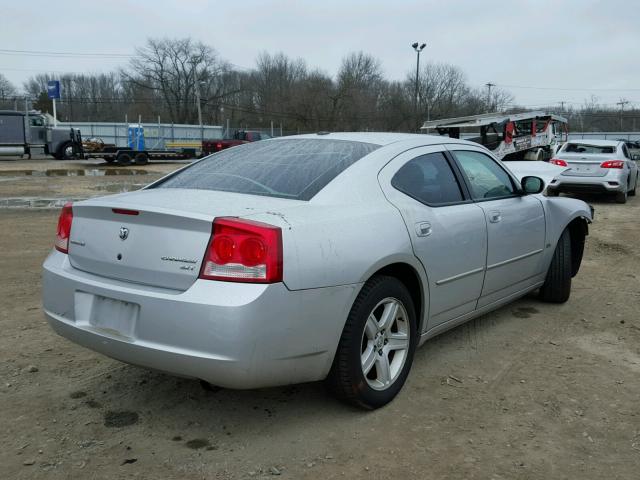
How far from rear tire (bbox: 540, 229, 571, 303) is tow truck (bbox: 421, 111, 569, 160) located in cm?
1505

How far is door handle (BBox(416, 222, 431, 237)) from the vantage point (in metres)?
3.40

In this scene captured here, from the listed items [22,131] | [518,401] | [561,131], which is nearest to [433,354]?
[518,401]

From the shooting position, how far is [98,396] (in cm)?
341

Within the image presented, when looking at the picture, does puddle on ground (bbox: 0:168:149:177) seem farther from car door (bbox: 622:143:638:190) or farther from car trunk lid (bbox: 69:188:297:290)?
car trunk lid (bbox: 69:188:297:290)

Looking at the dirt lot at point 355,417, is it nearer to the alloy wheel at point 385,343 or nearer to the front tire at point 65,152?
the alloy wheel at point 385,343

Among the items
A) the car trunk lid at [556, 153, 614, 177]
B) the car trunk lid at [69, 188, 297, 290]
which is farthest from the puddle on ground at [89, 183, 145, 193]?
the car trunk lid at [69, 188, 297, 290]

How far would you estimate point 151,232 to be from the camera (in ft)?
9.24

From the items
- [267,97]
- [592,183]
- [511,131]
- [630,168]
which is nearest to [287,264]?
[592,183]

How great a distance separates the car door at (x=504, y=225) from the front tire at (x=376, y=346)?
39.4 inches

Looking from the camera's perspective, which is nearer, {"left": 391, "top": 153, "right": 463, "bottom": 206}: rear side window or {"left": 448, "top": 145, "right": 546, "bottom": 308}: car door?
{"left": 391, "top": 153, "right": 463, "bottom": 206}: rear side window

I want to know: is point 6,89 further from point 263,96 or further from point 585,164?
point 585,164

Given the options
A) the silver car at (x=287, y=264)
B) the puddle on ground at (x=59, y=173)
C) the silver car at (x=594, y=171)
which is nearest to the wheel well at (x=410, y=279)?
the silver car at (x=287, y=264)

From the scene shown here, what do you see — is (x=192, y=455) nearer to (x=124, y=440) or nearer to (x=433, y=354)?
(x=124, y=440)

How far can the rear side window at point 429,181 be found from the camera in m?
3.58
